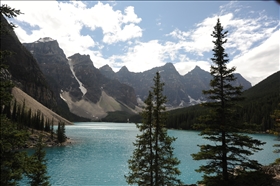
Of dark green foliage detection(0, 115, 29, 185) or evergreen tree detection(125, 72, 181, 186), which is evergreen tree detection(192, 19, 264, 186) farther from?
dark green foliage detection(0, 115, 29, 185)

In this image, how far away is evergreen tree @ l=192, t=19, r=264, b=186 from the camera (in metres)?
20.1

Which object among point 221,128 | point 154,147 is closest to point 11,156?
point 154,147

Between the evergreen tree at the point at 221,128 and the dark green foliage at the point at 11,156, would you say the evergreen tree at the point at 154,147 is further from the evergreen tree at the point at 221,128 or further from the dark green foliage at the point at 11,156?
the dark green foliage at the point at 11,156

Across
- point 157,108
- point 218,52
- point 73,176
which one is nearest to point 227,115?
point 218,52

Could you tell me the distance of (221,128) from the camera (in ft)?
65.4

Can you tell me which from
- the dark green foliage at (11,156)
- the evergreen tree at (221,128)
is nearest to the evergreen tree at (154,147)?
the evergreen tree at (221,128)

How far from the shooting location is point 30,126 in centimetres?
10069

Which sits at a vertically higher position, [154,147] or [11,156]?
[11,156]

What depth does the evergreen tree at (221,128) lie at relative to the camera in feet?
65.9

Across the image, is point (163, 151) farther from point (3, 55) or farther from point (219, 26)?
point (3, 55)

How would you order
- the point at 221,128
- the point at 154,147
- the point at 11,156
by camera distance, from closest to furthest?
the point at 11,156 → the point at 221,128 → the point at 154,147

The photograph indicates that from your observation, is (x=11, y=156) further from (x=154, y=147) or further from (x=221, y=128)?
(x=221, y=128)

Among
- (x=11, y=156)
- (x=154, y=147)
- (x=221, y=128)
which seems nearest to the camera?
(x=11, y=156)

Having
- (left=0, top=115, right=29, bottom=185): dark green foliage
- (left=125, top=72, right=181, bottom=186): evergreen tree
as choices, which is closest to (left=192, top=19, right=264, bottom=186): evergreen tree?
(left=125, top=72, right=181, bottom=186): evergreen tree
